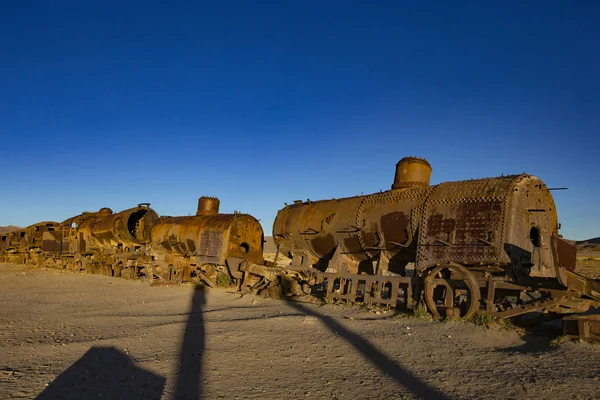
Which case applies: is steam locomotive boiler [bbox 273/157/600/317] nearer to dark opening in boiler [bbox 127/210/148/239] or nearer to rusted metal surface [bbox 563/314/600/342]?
rusted metal surface [bbox 563/314/600/342]

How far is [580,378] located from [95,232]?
21.0 meters

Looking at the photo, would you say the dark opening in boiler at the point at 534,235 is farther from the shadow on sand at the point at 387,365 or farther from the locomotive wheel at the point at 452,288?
the shadow on sand at the point at 387,365

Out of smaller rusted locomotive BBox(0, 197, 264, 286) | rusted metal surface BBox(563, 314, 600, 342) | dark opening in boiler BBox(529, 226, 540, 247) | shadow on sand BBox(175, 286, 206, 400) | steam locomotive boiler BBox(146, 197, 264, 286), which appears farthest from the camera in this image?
smaller rusted locomotive BBox(0, 197, 264, 286)

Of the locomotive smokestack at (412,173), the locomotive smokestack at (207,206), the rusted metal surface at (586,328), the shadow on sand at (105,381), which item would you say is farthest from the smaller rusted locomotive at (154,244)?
the rusted metal surface at (586,328)

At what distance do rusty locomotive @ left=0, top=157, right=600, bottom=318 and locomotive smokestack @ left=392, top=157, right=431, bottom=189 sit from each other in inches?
1.1

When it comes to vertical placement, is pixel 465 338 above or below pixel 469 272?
below

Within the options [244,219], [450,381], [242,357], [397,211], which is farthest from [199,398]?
[244,219]

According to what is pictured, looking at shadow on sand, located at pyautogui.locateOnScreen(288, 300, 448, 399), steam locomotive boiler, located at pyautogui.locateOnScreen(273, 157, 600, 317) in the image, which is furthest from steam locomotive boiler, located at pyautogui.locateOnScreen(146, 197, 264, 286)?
shadow on sand, located at pyautogui.locateOnScreen(288, 300, 448, 399)

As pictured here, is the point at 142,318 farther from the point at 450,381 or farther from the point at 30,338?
the point at 450,381

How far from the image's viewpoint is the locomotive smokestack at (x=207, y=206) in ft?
55.1

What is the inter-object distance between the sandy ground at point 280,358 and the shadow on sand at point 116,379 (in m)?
0.01

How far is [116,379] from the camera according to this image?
5.25 m

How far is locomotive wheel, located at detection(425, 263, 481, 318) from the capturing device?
7637 mm

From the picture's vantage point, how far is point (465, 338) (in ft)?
22.7
